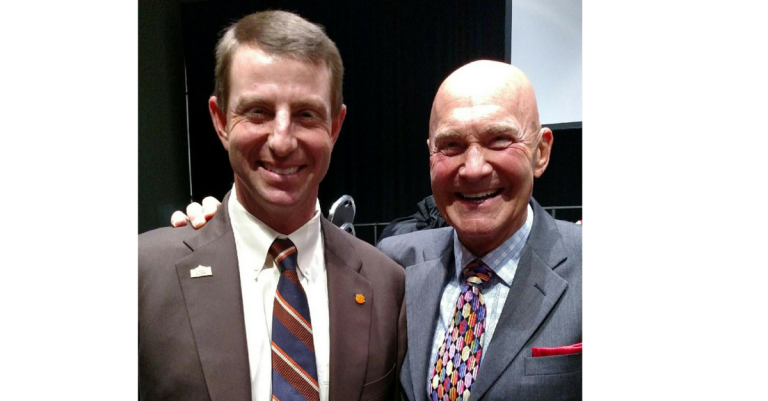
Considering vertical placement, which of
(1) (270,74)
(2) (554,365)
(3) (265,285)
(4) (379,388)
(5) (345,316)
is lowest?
(4) (379,388)

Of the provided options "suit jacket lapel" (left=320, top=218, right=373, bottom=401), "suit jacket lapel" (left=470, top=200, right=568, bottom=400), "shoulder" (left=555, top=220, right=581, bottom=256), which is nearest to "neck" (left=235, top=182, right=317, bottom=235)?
"suit jacket lapel" (left=320, top=218, right=373, bottom=401)

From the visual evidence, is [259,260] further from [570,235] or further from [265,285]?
[570,235]

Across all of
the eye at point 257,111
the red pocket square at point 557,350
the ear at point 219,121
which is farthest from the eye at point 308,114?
the red pocket square at point 557,350

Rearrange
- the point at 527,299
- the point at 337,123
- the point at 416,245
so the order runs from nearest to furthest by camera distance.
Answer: the point at 527,299, the point at 337,123, the point at 416,245

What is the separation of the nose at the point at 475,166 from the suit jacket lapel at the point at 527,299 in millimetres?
269

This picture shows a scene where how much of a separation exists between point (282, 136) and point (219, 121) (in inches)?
10.3

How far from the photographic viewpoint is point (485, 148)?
1654mm

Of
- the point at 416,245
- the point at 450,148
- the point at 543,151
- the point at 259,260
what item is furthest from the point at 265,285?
the point at 543,151

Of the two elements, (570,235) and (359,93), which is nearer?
(570,235)

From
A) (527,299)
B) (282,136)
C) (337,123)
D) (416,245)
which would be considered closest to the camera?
(282,136)

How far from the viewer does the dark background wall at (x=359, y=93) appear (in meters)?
1.73

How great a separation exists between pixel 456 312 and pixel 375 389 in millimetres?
337
